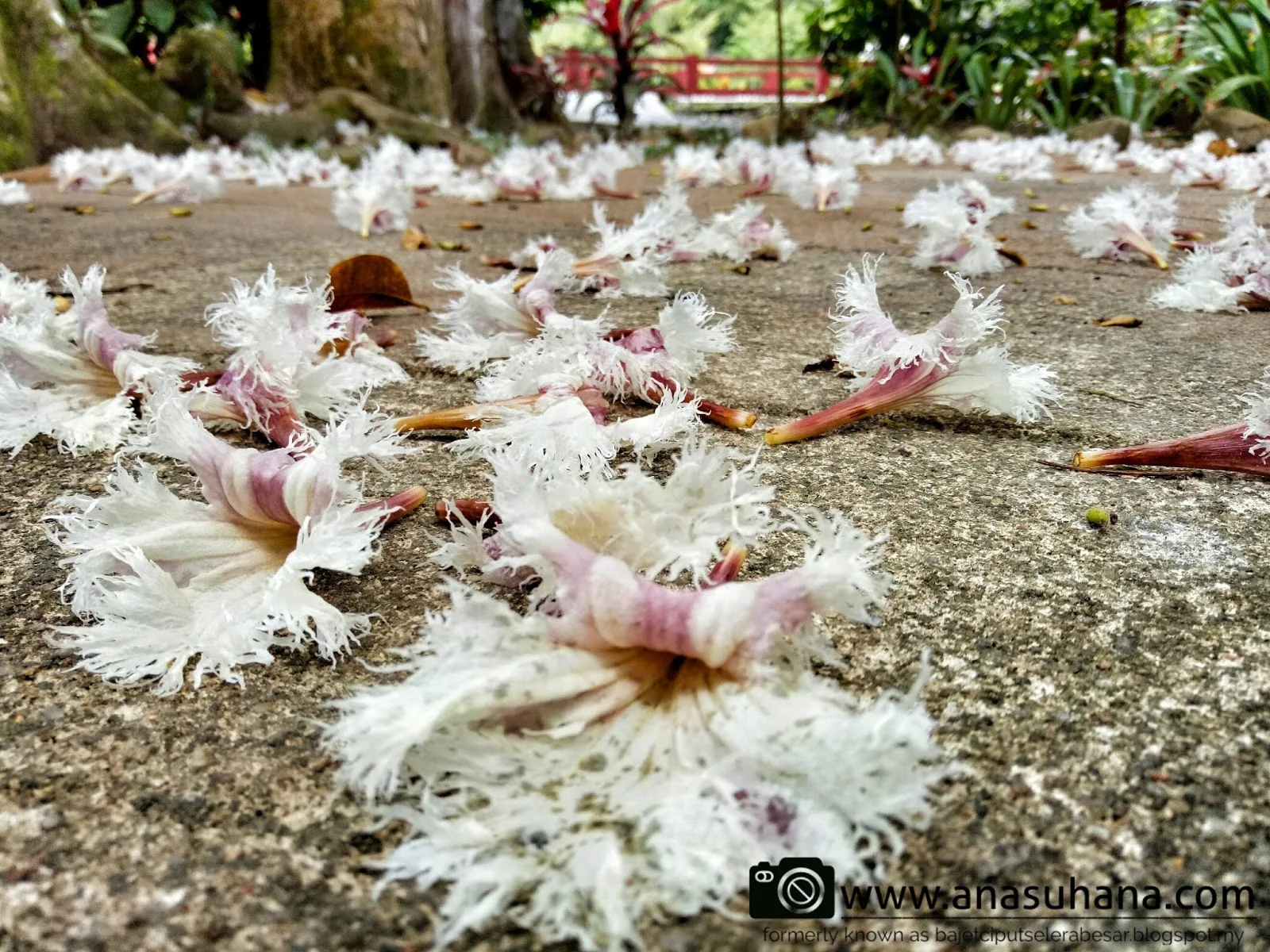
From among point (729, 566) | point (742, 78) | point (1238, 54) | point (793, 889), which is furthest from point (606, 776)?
point (742, 78)

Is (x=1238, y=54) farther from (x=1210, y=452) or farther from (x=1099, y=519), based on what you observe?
(x=1099, y=519)

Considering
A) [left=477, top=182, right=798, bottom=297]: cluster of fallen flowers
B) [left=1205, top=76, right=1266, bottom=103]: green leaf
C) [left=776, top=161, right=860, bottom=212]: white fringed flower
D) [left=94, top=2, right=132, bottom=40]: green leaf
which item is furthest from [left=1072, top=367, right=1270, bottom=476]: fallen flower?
[left=94, top=2, right=132, bottom=40]: green leaf

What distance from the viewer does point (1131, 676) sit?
95 cm

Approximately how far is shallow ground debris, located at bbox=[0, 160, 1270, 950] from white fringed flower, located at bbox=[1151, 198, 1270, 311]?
404mm

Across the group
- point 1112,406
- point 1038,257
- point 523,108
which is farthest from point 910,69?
point 1112,406

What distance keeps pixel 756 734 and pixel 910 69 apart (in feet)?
38.8

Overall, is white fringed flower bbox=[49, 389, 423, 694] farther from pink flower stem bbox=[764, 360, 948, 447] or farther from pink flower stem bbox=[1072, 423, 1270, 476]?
pink flower stem bbox=[1072, 423, 1270, 476]

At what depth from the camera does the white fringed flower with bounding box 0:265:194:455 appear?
154cm

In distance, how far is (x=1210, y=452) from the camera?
141cm

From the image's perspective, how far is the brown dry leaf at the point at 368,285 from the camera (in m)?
2.23

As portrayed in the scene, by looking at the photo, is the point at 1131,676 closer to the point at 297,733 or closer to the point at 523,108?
the point at 297,733

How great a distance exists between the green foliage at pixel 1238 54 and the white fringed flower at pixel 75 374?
8435 mm

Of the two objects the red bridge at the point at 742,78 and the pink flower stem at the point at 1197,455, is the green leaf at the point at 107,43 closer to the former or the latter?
the pink flower stem at the point at 1197,455

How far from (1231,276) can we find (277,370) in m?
2.35
